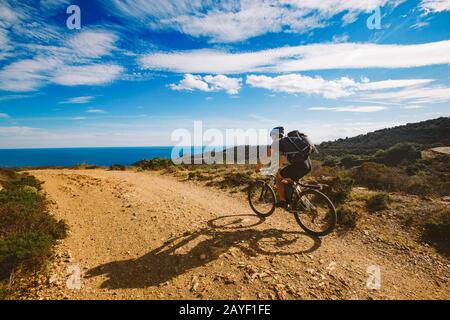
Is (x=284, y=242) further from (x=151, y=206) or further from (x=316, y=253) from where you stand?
(x=151, y=206)

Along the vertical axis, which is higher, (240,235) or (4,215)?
(4,215)

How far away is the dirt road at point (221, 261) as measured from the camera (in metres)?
4.63

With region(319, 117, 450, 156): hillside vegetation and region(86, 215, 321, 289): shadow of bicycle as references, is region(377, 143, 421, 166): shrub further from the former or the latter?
region(86, 215, 321, 289): shadow of bicycle

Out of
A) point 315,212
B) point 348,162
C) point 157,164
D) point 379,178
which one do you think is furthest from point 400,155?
point 157,164

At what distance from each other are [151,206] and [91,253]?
3.59 metres

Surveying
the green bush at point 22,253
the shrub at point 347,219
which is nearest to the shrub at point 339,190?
the shrub at point 347,219

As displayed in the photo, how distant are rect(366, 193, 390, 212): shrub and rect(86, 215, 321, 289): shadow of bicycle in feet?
11.0

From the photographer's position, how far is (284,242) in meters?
6.48

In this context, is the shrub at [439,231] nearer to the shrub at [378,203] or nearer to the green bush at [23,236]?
the shrub at [378,203]

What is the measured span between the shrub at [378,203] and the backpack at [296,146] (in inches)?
146

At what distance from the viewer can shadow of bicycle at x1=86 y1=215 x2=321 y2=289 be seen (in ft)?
16.9

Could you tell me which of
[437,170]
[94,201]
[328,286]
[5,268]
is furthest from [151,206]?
[437,170]

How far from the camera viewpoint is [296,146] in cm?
682

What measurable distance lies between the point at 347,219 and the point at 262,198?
8.32 feet
